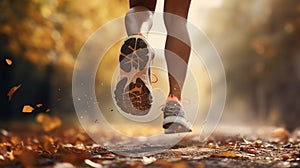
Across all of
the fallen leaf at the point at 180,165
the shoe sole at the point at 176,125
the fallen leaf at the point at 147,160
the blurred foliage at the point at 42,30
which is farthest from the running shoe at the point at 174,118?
the blurred foliage at the point at 42,30

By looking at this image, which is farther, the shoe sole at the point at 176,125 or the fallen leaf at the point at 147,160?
the shoe sole at the point at 176,125

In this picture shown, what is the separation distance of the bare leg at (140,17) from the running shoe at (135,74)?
19 centimetres

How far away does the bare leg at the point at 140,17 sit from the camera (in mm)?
2979

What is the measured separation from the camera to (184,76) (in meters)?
3.21

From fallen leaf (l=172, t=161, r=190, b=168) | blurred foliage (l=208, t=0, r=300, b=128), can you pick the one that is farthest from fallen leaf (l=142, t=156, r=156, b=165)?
blurred foliage (l=208, t=0, r=300, b=128)

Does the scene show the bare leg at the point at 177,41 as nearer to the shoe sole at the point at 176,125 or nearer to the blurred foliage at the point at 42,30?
the shoe sole at the point at 176,125

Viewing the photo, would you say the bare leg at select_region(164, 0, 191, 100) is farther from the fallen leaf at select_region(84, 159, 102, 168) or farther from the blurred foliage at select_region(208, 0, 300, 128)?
the blurred foliage at select_region(208, 0, 300, 128)

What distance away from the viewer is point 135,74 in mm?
2748

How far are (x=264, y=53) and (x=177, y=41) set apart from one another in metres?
14.3

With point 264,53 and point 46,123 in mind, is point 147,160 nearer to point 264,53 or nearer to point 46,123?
point 46,123

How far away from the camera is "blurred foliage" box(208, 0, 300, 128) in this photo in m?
15.7

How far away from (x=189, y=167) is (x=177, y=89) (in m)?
1.06

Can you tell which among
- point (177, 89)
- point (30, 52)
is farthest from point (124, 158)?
point (30, 52)

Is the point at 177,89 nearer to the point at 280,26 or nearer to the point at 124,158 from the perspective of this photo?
the point at 124,158
